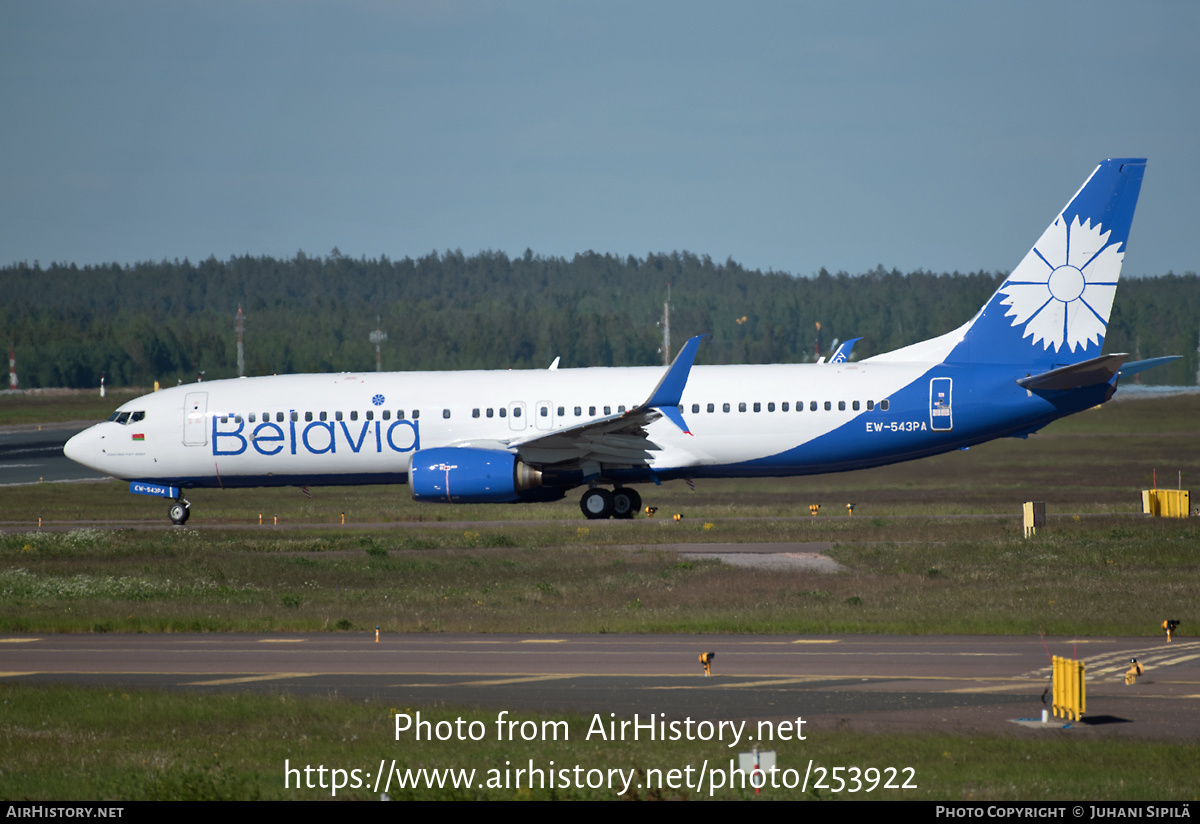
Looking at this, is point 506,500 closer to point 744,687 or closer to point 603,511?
point 603,511

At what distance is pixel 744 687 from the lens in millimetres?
15453

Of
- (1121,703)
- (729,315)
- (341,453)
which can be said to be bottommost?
(1121,703)

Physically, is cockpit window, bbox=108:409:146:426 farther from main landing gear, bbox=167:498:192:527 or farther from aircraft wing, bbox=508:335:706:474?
aircraft wing, bbox=508:335:706:474

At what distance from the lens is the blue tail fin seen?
34188 millimetres

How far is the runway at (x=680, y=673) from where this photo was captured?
1414 cm

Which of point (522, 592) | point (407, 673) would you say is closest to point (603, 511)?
point (522, 592)

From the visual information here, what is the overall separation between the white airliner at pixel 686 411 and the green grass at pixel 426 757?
19423 millimetres

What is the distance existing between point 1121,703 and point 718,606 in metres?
9.01

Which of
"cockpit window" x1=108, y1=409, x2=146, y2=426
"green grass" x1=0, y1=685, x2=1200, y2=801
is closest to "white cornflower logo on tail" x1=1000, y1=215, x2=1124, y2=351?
"green grass" x1=0, y1=685, x2=1200, y2=801

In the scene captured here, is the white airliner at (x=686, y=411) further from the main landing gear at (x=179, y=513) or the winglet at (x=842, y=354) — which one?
the winglet at (x=842, y=354)

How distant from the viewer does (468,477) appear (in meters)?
33.5

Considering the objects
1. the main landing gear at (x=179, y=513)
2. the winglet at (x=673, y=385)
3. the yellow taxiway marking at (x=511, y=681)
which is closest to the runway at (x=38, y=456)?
the main landing gear at (x=179, y=513)

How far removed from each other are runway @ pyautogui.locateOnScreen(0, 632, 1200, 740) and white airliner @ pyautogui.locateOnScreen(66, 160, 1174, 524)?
1428 cm
